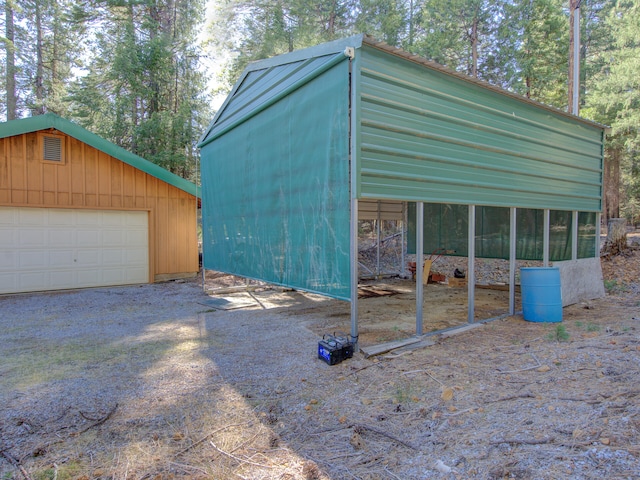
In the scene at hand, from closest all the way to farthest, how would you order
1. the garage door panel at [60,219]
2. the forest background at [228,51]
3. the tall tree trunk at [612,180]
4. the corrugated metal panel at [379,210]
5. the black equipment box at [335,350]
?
the black equipment box at [335,350], the garage door panel at [60,219], the corrugated metal panel at [379,210], the forest background at [228,51], the tall tree trunk at [612,180]

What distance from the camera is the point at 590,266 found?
706cm

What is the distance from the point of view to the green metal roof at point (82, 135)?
7.82m

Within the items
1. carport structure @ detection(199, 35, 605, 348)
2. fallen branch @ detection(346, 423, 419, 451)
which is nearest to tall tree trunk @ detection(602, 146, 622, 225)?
carport structure @ detection(199, 35, 605, 348)

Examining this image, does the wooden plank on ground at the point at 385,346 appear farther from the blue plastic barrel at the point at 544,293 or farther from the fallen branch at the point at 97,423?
the fallen branch at the point at 97,423

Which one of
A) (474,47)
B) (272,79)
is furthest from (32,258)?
(474,47)

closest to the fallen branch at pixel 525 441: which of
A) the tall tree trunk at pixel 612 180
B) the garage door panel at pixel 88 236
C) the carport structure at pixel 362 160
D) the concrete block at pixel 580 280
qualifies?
the carport structure at pixel 362 160

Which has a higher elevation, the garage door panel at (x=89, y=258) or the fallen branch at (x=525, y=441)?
the garage door panel at (x=89, y=258)

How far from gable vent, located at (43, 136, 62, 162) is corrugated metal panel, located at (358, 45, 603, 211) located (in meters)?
7.92

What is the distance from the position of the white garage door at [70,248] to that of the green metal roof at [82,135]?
47.9 inches

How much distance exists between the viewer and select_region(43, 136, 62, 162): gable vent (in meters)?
8.47

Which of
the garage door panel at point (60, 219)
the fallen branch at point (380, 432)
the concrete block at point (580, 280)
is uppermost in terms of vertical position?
the garage door panel at point (60, 219)

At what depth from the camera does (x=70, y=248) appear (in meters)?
8.86

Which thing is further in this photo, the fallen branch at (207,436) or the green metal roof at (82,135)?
the green metal roof at (82,135)

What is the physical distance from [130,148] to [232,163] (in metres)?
8.88
